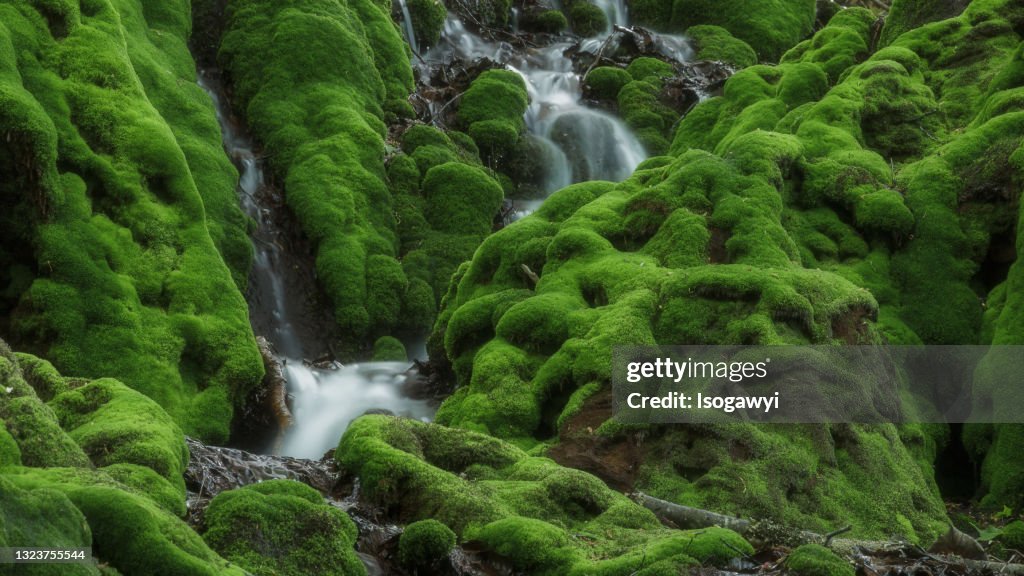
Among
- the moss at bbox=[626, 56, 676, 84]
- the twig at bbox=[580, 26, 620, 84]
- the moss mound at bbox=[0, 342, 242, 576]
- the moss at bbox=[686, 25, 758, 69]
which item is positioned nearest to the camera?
the moss mound at bbox=[0, 342, 242, 576]

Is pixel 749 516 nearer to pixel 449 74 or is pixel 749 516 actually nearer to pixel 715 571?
pixel 715 571

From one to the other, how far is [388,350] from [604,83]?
1400 cm

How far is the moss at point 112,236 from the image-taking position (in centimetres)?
1623

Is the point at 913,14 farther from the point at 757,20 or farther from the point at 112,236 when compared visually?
the point at 112,236

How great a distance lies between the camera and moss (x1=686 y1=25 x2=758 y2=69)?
36.0m

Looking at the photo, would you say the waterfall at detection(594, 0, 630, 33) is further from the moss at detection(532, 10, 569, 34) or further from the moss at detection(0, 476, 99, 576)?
the moss at detection(0, 476, 99, 576)

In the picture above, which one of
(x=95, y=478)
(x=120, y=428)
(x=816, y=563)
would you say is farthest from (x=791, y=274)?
(x=95, y=478)

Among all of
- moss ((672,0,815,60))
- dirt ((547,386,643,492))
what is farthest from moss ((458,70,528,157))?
dirt ((547,386,643,492))

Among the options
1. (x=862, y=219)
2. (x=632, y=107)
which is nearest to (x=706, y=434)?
(x=862, y=219)

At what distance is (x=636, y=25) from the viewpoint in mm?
38906

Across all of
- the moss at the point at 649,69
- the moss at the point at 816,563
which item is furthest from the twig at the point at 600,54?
the moss at the point at 816,563

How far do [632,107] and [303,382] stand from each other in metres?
15.8

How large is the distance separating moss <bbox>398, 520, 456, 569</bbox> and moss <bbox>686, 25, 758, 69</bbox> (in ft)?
93.2

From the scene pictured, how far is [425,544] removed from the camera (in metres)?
9.36
